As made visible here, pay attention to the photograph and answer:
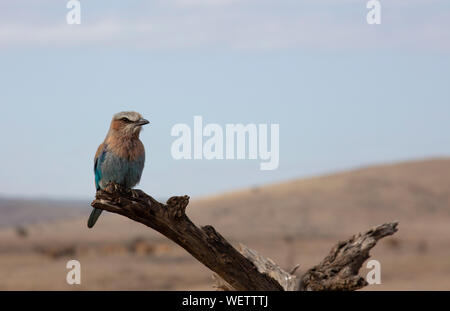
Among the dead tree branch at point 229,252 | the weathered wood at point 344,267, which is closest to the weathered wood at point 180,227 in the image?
the dead tree branch at point 229,252

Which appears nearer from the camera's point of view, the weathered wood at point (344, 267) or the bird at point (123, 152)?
the bird at point (123, 152)

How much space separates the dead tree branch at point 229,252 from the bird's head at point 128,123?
76cm

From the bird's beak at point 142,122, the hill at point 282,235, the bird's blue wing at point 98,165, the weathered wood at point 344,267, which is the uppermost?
the hill at point 282,235

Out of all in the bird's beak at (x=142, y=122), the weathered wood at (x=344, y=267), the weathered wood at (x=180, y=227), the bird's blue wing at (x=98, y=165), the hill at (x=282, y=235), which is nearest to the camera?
the weathered wood at (x=180, y=227)

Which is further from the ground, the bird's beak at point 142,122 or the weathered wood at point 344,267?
the bird's beak at point 142,122

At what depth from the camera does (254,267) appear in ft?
30.9

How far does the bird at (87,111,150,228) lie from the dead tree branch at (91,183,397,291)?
455 mm

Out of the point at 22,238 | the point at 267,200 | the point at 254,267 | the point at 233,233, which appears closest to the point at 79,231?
the point at 22,238

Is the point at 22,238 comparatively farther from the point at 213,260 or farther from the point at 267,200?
the point at 213,260

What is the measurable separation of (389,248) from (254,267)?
29.3 m

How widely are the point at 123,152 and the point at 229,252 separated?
167cm

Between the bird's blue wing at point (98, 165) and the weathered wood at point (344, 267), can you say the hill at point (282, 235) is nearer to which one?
the weathered wood at point (344, 267)

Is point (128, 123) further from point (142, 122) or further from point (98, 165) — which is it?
point (98, 165)

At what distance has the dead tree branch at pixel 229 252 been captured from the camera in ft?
27.1
